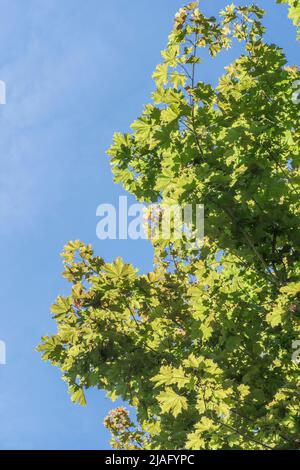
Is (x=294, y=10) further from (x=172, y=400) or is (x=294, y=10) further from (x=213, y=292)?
(x=172, y=400)

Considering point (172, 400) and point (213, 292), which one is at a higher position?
point (213, 292)

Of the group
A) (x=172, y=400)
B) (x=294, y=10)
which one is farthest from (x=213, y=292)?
(x=294, y=10)

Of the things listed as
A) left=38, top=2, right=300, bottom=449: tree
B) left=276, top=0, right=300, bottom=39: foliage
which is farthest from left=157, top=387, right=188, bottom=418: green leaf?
left=276, top=0, right=300, bottom=39: foliage

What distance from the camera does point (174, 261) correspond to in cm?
994

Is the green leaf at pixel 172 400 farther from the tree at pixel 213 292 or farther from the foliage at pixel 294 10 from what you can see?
the foliage at pixel 294 10

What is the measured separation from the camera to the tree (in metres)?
6.07

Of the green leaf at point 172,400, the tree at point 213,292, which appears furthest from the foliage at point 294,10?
Result: the green leaf at point 172,400

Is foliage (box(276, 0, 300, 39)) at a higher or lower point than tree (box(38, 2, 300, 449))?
higher

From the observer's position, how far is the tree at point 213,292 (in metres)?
6.07

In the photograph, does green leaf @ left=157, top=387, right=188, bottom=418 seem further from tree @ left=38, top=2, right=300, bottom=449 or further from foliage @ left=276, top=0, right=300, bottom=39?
foliage @ left=276, top=0, right=300, bottom=39

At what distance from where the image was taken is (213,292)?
661 centimetres

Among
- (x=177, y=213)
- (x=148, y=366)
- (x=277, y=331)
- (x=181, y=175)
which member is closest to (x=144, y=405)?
(x=148, y=366)
